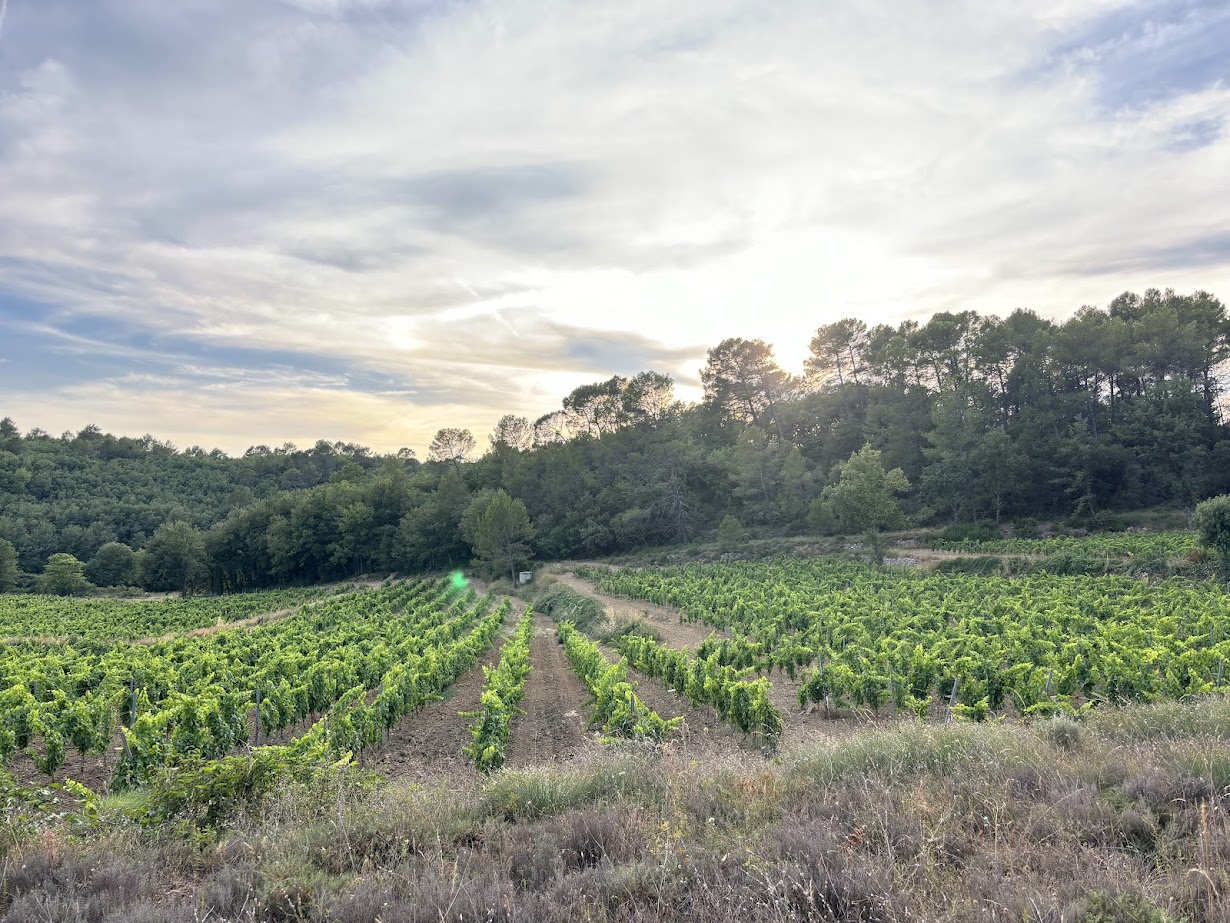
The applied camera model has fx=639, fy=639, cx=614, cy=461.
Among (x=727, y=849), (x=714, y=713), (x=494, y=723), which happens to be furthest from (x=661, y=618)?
(x=727, y=849)

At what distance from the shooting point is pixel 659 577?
4262 centimetres

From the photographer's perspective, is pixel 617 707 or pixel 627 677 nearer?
pixel 617 707

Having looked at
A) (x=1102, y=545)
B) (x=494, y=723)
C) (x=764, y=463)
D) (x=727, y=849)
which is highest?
(x=764, y=463)

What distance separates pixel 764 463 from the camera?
6009 cm

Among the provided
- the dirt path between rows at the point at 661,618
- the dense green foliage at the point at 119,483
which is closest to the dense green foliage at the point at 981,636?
the dirt path between rows at the point at 661,618

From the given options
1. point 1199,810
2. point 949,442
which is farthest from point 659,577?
point 1199,810

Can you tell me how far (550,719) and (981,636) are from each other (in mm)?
11138

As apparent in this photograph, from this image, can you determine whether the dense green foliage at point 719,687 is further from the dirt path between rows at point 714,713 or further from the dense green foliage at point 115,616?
the dense green foliage at point 115,616

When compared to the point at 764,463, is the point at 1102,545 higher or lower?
lower

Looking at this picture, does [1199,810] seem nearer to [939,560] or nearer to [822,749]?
[822,749]

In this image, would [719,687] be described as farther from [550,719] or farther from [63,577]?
[63,577]

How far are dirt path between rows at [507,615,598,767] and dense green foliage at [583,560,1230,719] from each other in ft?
16.3

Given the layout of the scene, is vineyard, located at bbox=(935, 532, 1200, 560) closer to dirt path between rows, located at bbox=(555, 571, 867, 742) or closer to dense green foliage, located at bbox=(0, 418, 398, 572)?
dirt path between rows, located at bbox=(555, 571, 867, 742)

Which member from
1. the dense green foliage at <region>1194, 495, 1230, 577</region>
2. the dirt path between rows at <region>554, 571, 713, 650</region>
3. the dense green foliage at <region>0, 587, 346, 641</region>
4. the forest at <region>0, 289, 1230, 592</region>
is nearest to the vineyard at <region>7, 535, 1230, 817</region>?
the dirt path between rows at <region>554, 571, 713, 650</region>
